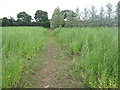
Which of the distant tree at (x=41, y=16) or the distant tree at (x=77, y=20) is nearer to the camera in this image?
the distant tree at (x=77, y=20)

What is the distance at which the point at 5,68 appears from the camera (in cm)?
331

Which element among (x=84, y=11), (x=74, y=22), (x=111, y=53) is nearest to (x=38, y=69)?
(x=111, y=53)

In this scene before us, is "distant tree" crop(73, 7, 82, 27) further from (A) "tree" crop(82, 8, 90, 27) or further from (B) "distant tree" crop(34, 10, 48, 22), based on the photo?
(B) "distant tree" crop(34, 10, 48, 22)

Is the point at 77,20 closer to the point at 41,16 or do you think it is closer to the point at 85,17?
the point at 85,17

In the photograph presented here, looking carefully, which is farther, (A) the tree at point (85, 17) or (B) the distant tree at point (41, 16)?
(B) the distant tree at point (41, 16)

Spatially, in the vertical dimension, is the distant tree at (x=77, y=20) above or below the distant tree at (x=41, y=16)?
below

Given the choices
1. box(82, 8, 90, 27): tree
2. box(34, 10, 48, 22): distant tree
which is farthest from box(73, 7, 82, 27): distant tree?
box(34, 10, 48, 22): distant tree

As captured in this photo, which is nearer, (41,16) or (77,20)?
(77,20)

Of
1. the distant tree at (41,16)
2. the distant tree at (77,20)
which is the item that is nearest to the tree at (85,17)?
the distant tree at (77,20)

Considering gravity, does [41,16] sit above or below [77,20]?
above

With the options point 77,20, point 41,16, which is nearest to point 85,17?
point 77,20

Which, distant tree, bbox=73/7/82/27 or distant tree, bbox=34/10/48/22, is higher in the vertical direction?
distant tree, bbox=34/10/48/22

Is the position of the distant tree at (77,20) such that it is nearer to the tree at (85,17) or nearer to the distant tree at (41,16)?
the tree at (85,17)

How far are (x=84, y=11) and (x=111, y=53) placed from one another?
102 feet
